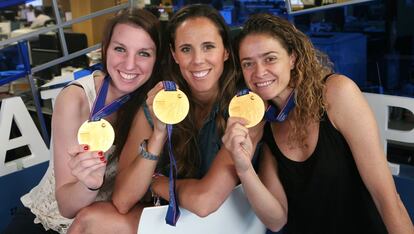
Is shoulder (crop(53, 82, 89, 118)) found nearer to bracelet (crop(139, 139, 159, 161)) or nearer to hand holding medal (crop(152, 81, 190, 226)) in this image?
bracelet (crop(139, 139, 159, 161))

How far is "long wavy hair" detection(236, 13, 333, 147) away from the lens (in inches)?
74.1

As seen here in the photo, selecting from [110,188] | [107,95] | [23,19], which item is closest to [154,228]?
[110,188]

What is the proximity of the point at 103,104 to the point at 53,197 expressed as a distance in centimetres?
58

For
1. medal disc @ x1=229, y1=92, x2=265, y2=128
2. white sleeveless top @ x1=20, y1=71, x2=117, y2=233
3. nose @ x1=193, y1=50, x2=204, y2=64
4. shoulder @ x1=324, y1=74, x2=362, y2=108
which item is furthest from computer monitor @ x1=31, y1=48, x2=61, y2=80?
shoulder @ x1=324, y1=74, x2=362, y2=108

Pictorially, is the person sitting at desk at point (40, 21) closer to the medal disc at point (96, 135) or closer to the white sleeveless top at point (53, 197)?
the white sleeveless top at point (53, 197)

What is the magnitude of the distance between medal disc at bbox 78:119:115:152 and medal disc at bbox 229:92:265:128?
1.65 feet

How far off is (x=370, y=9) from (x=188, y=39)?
3559 millimetres

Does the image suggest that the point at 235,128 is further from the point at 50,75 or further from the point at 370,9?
the point at 50,75

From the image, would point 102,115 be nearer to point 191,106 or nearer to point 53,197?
point 191,106

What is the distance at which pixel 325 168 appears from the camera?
1.92 metres

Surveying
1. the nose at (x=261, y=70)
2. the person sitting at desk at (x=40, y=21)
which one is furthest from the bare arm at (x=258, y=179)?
the person sitting at desk at (x=40, y=21)

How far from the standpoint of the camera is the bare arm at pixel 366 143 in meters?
1.82

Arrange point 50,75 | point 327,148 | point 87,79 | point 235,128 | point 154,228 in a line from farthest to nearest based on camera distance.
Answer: point 50,75 < point 87,79 < point 327,148 < point 154,228 < point 235,128

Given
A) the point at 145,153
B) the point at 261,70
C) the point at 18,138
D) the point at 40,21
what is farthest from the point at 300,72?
the point at 40,21
